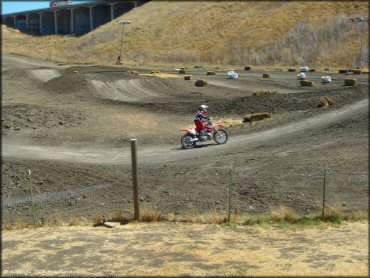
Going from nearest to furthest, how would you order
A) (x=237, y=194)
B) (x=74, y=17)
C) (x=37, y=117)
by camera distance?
1. (x=237, y=194)
2. (x=37, y=117)
3. (x=74, y=17)

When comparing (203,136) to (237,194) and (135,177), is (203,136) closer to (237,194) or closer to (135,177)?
(237,194)

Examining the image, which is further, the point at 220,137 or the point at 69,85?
the point at 69,85

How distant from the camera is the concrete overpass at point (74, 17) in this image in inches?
4257

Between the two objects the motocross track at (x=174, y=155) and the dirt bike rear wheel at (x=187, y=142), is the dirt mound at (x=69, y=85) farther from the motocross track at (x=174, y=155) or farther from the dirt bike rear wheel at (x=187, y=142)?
the dirt bike rear wheel at (x=187, y=142)

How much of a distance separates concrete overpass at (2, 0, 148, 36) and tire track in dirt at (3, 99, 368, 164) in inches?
3147

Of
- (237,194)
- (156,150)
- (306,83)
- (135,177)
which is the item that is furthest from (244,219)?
(306,83)

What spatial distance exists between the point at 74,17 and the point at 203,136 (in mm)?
104837

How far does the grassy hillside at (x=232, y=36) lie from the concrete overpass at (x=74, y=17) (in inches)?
632

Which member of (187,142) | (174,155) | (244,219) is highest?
(187,142)

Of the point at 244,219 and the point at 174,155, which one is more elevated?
the point at 174,155

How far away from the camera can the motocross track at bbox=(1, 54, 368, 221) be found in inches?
553

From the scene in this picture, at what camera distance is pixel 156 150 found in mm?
21172

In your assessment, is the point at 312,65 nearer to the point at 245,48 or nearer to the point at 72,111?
the point at 245,48

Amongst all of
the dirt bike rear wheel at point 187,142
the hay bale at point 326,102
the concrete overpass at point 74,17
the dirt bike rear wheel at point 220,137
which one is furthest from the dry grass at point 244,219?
the concrete overpass at point 74,17
